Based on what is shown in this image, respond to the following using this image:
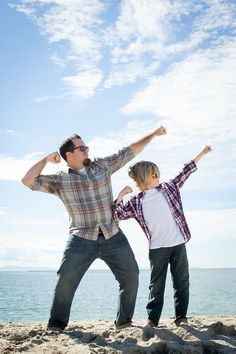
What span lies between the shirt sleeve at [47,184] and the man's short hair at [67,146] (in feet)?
1.20

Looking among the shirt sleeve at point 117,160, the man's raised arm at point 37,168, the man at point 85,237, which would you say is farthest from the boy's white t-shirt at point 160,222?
the man's raised arm at point 37,168

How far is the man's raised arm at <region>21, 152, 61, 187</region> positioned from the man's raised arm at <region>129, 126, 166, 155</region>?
3.74ft

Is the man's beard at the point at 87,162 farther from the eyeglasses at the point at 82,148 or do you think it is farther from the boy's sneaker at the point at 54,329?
the boy's sneaker at the point at 54,329

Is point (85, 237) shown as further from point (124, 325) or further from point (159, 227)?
point (124, 325)

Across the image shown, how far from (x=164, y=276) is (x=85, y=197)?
149 cm

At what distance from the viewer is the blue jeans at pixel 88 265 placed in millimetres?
5715

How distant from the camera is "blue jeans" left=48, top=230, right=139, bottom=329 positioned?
571 cm

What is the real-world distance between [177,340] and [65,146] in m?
2.97

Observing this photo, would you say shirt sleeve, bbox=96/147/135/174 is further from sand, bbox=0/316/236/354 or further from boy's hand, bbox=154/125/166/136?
sand, bbox=0/316/236/354

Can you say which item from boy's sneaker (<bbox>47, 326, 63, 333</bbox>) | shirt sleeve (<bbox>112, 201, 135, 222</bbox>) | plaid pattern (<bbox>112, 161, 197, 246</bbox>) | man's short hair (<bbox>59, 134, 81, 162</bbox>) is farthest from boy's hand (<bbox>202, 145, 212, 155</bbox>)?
boy's sneaker (<bbox>47, 326, 63, 333</bbox>)

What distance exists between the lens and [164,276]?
5789mm

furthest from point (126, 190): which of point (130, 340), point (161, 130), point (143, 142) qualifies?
point (130, 340)

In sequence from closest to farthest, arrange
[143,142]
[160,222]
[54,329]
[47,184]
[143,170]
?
[54,329] → [160,222] → [143,170] → [47,184] → [143,142]

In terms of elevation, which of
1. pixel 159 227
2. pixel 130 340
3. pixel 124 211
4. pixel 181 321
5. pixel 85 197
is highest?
pixel 85 197
